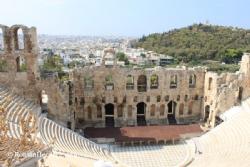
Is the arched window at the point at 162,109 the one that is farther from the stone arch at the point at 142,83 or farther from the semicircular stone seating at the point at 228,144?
the semicircular stone seating at the point at 228,144

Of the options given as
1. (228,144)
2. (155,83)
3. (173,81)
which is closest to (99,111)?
(155,83)

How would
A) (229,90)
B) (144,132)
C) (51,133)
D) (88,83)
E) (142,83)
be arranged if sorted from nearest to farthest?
(51,133), (229,90), (144,132), (88,83), (142,83)

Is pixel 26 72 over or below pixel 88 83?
over

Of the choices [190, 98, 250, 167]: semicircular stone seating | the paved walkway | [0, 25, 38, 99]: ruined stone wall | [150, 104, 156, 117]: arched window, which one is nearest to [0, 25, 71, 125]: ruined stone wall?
[0, 25, 38, 99]: ruined stone wall

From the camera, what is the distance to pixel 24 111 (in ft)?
66.0

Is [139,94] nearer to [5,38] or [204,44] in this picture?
[5,38]

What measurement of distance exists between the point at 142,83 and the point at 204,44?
5004 cm

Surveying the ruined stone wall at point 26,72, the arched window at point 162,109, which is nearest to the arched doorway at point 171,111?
the arched window at point 162,109

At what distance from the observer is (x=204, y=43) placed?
245ft

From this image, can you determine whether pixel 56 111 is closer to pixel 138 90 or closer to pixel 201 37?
pixel 138 90

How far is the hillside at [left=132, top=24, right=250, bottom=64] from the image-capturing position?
223 ft

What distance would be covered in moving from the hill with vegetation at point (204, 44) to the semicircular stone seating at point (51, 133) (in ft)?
166

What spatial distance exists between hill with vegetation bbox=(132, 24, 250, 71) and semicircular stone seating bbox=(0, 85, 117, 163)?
50476 millimetres

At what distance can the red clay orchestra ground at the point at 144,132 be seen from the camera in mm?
23812
